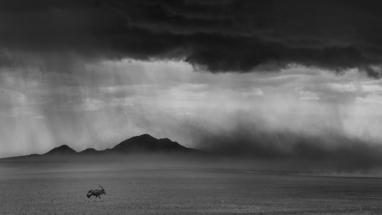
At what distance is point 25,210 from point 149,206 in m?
16.9

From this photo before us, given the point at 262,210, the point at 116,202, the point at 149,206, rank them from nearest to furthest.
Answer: the point at 262,210, the point at 149,206, the point at 116,202

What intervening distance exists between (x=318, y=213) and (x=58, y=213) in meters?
33.4

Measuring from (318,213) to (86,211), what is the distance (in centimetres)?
3004

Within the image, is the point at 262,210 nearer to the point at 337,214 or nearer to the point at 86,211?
the point at 337,214

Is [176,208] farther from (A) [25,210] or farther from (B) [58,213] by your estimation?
(A) [25,210]

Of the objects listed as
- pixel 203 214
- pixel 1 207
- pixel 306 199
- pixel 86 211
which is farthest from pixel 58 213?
pixel 306 199

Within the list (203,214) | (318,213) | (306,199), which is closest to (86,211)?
(203,214)

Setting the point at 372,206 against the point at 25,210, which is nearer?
the point at 25,210

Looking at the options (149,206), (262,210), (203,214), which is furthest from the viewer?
(149,206)

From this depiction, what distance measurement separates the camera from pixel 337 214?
64.8 metres

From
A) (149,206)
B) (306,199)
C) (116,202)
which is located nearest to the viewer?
(149,206)

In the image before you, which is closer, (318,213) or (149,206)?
(318,213)

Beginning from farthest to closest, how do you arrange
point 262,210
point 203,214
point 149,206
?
1. point 149,206
2. point 262,210
3. point 203,214

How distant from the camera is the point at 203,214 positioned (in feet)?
209
